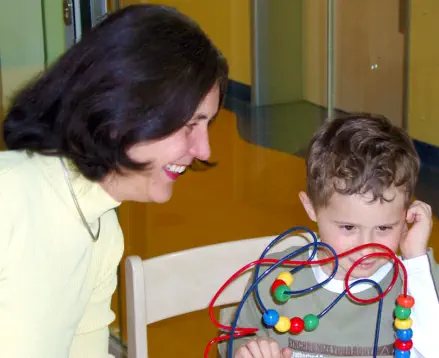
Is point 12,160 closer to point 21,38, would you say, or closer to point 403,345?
point 403,345

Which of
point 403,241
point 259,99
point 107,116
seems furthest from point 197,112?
point 259,99

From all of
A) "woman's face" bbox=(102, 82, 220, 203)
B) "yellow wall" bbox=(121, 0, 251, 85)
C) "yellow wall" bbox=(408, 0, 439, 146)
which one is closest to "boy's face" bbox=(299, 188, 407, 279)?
"woman's face" bbox=(102, 82, 220, 203)

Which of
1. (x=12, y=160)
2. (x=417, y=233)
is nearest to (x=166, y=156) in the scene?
(x=12, y=160)

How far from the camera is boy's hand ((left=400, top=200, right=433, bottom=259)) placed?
4.04 feet

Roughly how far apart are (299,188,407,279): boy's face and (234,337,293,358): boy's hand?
217 mm

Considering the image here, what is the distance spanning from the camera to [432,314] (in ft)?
3.86

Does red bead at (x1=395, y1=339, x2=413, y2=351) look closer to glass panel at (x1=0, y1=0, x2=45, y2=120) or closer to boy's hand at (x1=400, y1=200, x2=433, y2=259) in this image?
boy's hand at (x1=400, y1=200, x2=433, y2=259)

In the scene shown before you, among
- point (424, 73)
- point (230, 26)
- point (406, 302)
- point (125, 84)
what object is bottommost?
point (424, 73)

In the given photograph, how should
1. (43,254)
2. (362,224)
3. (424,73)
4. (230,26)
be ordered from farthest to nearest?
1. (424,73)
2. (230,26)
3. (362,224)
4. (43,254)

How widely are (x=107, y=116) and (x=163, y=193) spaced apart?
0.48ft

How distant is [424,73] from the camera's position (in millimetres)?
3867

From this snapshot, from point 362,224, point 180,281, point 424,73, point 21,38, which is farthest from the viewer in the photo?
point 424,73

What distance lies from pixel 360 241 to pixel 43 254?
0.49 meters

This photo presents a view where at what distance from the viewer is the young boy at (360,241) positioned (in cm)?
118
